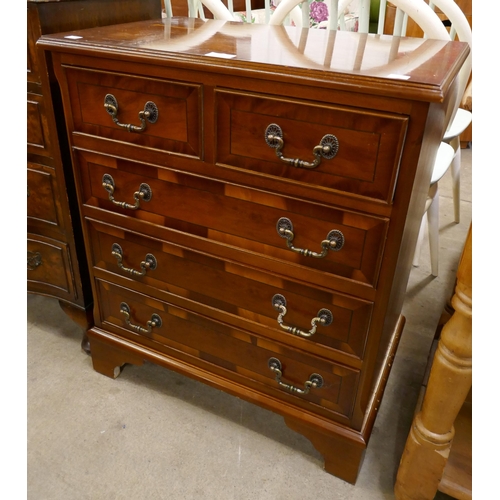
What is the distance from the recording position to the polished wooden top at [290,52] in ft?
2.38

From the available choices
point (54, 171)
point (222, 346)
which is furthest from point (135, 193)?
point (222, 346)

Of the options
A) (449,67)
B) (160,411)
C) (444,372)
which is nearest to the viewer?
(449,67)

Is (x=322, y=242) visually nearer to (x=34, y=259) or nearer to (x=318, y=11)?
(x=34, y=259)

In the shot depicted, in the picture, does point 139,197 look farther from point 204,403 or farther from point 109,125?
point 204,403

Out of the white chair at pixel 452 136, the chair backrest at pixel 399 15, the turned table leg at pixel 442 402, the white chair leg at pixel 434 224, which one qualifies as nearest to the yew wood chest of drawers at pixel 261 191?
the turned table leg at pixel 442 402

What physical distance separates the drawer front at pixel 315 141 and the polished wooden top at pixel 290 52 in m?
0.05

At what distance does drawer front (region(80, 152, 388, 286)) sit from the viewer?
848 millimetres

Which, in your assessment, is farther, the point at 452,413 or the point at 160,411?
the point at 160,411

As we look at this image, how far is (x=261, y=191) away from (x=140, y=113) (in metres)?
0.29

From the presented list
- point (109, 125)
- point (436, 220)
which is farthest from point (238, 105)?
point (436, 220)

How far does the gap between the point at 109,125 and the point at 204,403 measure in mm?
789

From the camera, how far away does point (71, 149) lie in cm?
108

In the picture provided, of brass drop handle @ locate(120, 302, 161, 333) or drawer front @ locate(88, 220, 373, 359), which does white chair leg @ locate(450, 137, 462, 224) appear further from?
brass drop handle @ locate(120, 302, 161, 333)

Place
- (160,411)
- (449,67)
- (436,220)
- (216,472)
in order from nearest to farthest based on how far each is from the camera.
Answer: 1. (449,67)
2. (216,472)
3. (160,411)
4. (436,220)
